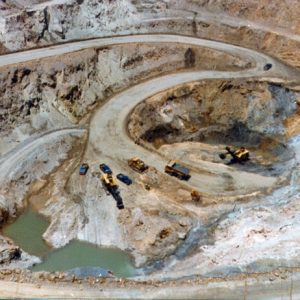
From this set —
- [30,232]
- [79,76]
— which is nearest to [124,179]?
[30,232]

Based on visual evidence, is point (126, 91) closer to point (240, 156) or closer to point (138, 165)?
point (138, 165)

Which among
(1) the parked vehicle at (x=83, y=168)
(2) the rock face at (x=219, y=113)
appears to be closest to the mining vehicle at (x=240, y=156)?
(2) the rock face at (x=219, y=113)

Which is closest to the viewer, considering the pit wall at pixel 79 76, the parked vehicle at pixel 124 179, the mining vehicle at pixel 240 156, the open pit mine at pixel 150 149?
the open pit mine at pixel 150 149

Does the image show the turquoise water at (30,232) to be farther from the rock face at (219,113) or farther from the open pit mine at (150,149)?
the rock face at (219,113)

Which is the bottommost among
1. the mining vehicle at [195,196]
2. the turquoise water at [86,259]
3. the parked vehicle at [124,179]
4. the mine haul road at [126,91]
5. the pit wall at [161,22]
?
the turquoise water at [86,259]

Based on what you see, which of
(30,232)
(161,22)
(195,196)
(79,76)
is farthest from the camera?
(161,22)

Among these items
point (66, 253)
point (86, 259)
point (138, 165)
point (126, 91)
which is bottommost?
point (66, 253)

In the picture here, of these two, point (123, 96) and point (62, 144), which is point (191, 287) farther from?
point (123, 96)

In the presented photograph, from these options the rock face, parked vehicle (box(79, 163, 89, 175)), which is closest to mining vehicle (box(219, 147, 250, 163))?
the rock face
